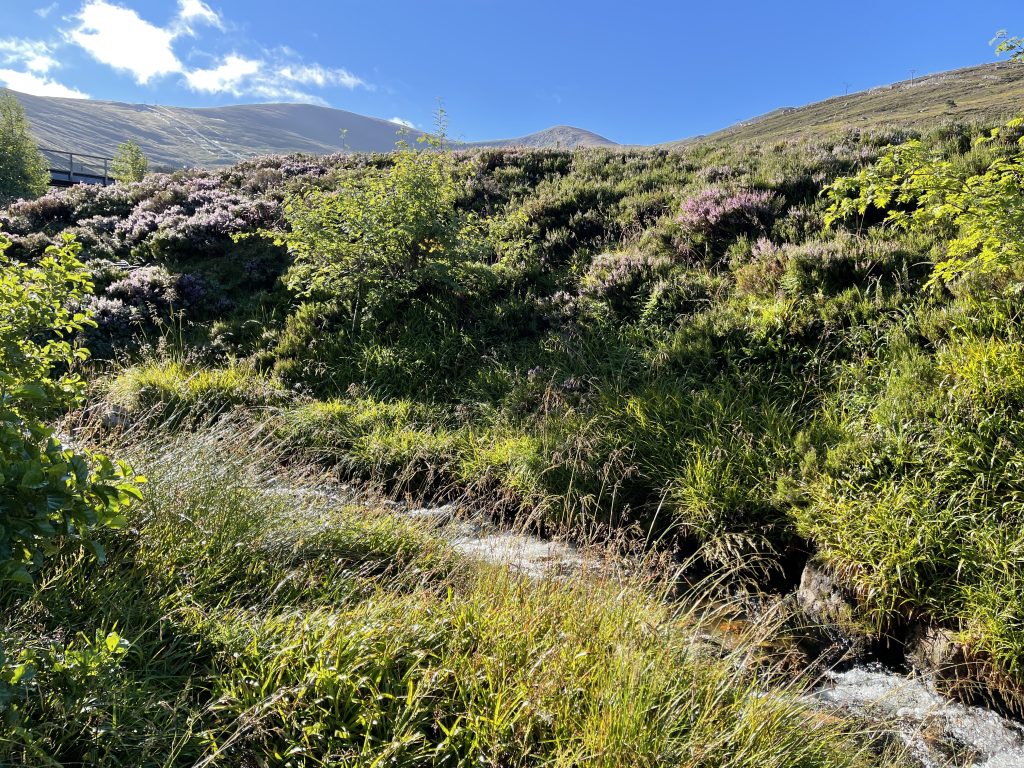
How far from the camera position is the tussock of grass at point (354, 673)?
239cm

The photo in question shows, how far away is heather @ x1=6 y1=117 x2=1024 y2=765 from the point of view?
2781mm

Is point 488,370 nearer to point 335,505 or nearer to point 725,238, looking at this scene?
point 335,505

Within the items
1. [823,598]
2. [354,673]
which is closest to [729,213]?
[823,598]

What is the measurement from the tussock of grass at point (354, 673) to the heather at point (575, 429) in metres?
0.02

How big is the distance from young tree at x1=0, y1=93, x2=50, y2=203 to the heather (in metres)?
22.4

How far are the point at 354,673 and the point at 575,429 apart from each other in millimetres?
4118

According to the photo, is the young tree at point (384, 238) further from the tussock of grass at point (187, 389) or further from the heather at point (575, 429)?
the tussock of grass at point (187, 389)

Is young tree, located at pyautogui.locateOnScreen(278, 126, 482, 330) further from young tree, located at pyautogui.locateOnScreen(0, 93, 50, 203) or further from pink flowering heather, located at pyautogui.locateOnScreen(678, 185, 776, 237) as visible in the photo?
young tree, located at pyautogui.locateOnScreen(0, 93, 50, 203)

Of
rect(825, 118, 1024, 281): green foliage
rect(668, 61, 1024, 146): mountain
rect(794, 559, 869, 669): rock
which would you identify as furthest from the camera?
rect(668, 61, 1024, 146): mountain

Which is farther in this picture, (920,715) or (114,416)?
(114,416)

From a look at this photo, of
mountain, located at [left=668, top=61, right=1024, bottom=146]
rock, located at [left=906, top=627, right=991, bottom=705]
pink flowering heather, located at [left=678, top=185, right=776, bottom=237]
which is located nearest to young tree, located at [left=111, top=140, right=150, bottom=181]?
pink flowering heather, located at [left=678, top=185, right=776, bottom=237]

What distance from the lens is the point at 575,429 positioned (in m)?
6.48

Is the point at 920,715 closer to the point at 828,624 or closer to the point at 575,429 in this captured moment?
the point at 828,624

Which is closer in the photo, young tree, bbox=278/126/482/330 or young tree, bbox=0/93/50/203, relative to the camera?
young tree, bbox=278/126/482/330
